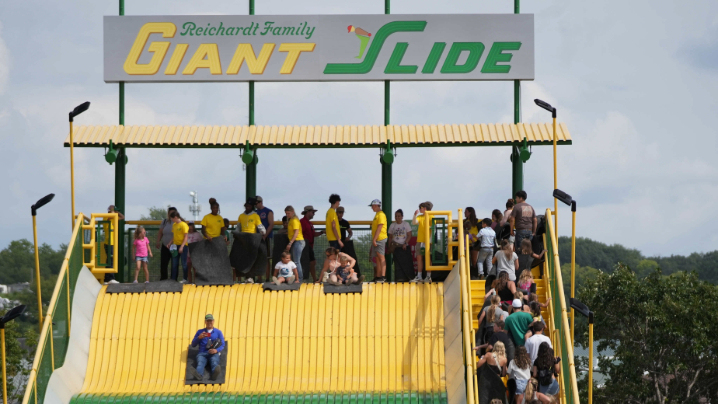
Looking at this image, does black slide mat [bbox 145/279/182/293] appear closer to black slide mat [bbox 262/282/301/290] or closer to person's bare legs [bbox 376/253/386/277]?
black slide mat [bbox 262/282/301/290]

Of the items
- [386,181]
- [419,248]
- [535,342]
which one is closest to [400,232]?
[419,248]

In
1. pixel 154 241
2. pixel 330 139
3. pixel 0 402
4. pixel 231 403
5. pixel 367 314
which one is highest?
pixel 330 139

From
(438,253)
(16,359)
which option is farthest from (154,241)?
(16,359)

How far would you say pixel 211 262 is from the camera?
20.5m

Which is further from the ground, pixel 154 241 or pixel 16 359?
pixel 154 241

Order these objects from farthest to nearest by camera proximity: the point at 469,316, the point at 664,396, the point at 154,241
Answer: the point at 664,396 → the point at 154,241 → the point at 469,316

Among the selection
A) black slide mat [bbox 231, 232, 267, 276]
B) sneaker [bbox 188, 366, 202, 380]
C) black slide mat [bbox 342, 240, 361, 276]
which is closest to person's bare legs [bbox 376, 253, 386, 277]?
black slide mat [bbox 342, 240, 361, 276]

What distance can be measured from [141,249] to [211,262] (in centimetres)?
152

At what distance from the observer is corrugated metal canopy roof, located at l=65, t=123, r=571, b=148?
73.6 feet

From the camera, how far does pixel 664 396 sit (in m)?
38.8

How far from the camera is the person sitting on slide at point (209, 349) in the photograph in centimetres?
1848

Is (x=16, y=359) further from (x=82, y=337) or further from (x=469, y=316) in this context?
(x=469, y=316)

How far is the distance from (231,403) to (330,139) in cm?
714

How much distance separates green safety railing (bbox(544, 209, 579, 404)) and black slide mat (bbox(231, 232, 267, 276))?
19.4 feet
